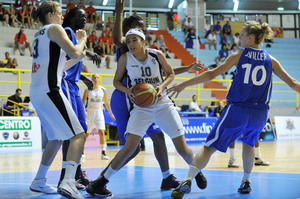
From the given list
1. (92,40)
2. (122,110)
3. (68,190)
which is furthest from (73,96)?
(92,40)

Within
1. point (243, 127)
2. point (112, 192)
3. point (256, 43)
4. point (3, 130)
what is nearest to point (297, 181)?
point (243, 127)

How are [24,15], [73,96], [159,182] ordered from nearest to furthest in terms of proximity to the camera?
[73,96] → [159,182] → [24,15]

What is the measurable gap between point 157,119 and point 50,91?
1162 mm

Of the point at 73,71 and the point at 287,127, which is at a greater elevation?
the point at 73,71

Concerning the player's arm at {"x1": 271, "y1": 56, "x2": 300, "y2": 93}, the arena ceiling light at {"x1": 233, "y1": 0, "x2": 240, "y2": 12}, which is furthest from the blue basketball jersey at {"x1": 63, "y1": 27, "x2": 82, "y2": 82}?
the arena ceiling light at {"x1": 233, "y1": 0, "x2": 240, "y2": 12}

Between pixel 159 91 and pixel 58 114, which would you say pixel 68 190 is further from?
pixel 159 91

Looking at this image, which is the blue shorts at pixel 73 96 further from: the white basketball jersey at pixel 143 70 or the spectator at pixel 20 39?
the spectator at pixel 20 39

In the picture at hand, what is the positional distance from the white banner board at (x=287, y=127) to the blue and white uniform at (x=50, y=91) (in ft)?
49.0

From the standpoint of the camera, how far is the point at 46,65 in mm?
4148

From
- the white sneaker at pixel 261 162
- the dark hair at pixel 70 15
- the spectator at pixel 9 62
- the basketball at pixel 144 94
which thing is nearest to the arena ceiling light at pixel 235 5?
the spectator at pixel 9 62

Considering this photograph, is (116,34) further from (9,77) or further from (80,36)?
(9,77)

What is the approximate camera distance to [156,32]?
26953mm

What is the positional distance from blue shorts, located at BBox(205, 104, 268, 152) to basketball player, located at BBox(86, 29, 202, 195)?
41 cm

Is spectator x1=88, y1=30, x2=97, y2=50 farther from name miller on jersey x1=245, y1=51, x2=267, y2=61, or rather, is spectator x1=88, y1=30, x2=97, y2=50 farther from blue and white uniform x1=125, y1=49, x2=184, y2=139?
name miller on jersey x1=245, y1=51, x2=267, y2=61
